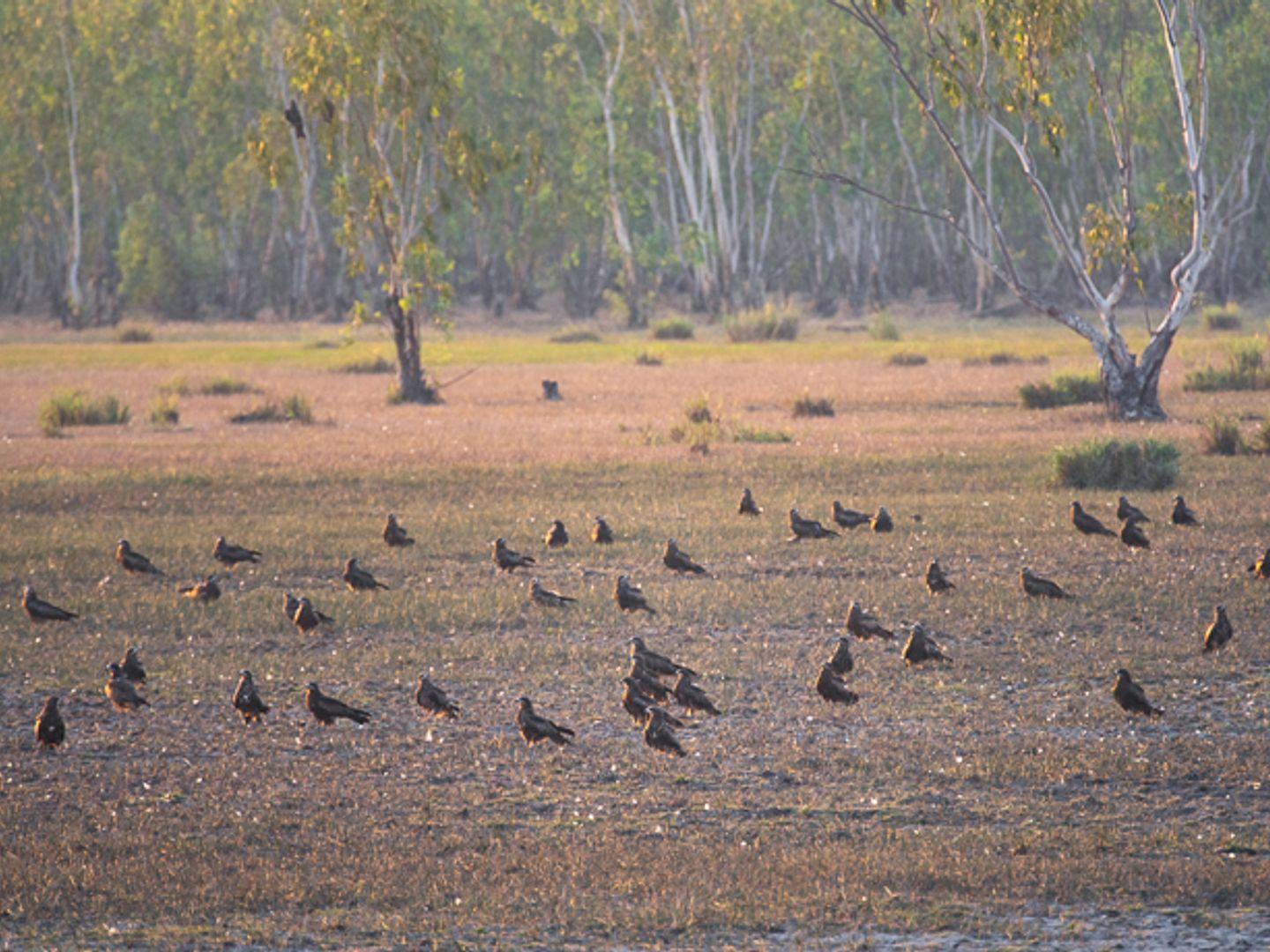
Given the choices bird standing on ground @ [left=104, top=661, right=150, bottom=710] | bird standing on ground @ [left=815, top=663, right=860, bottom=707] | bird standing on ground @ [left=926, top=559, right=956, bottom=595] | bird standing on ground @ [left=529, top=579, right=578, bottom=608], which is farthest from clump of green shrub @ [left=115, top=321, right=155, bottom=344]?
bird standing on ground @ [left=815, top=663, right=860, bottom=707]

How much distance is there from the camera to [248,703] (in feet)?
34.1

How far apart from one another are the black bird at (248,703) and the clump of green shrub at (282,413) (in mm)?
20081

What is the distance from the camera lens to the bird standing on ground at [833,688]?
35.0ft

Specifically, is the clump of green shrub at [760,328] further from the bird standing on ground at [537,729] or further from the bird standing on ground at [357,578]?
the bird standing on ground at [537,729]

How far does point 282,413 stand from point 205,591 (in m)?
16.9

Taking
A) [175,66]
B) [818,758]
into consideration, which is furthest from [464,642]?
[175,66]

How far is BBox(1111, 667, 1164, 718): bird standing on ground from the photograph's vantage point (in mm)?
10211

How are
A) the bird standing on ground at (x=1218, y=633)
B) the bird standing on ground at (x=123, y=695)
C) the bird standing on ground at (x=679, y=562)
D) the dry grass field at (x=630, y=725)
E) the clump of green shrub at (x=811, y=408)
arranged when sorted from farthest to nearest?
the clump of green shrub at (x=811, y=408) → the bird standing on ground at (x=679, y=562) → the bird standing on ground at (x=1218, y=633) → the bird standing on ground at (x=123, y=695) → the dry grass field at (x=630, y=725)

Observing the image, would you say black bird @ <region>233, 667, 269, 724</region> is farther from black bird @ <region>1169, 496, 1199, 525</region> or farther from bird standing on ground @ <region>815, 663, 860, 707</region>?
black bird @ <region>1169, 496, 1199, 525</region>

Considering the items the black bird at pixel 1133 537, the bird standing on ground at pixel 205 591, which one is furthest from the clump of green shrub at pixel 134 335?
the black bird at pixel 1133 537

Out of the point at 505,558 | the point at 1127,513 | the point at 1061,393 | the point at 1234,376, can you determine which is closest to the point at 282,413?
the point at 1061,393

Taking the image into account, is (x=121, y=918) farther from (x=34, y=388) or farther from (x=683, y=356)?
(x=683, y=356)

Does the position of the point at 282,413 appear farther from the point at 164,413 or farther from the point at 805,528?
the point at 805,528

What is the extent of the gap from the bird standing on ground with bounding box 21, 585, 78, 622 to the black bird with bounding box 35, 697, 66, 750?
361cm
